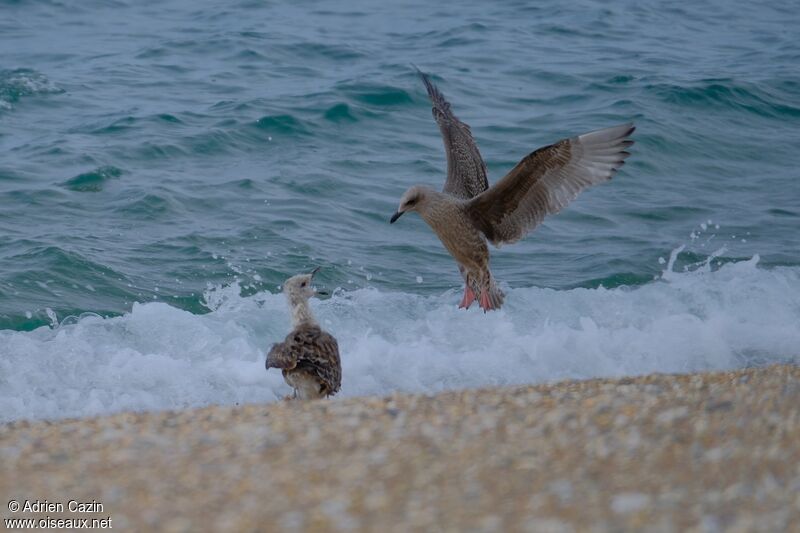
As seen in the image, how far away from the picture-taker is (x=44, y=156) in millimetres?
15641

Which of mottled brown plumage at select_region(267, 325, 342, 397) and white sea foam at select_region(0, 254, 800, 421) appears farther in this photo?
white sea foam at select_region(0, 254, 800, 421)

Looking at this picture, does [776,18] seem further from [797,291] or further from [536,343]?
[536,343]

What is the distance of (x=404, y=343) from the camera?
10.7m

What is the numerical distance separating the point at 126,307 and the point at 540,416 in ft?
21.7

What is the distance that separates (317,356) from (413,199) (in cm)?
208

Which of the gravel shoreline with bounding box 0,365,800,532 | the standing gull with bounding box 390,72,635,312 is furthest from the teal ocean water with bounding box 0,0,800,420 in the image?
the gravel shoreline with bounding box 0,365,800,532

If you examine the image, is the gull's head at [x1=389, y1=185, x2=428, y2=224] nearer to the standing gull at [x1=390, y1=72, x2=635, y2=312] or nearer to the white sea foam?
the standing gull at [x1=390, y1=72, x2=635, y2=312]

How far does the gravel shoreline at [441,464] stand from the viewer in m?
4.36

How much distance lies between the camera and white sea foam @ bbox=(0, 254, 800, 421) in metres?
9.62

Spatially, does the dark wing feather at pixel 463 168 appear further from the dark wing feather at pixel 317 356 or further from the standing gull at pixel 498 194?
the dark wing feather at pixel 317 356

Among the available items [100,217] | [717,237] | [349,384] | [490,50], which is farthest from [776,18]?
[349,384]

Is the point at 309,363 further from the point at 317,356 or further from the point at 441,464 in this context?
the point at 441,464

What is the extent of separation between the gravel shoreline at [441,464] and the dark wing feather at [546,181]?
10.4 ft

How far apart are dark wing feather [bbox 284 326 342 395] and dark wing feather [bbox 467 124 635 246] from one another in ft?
6.79
